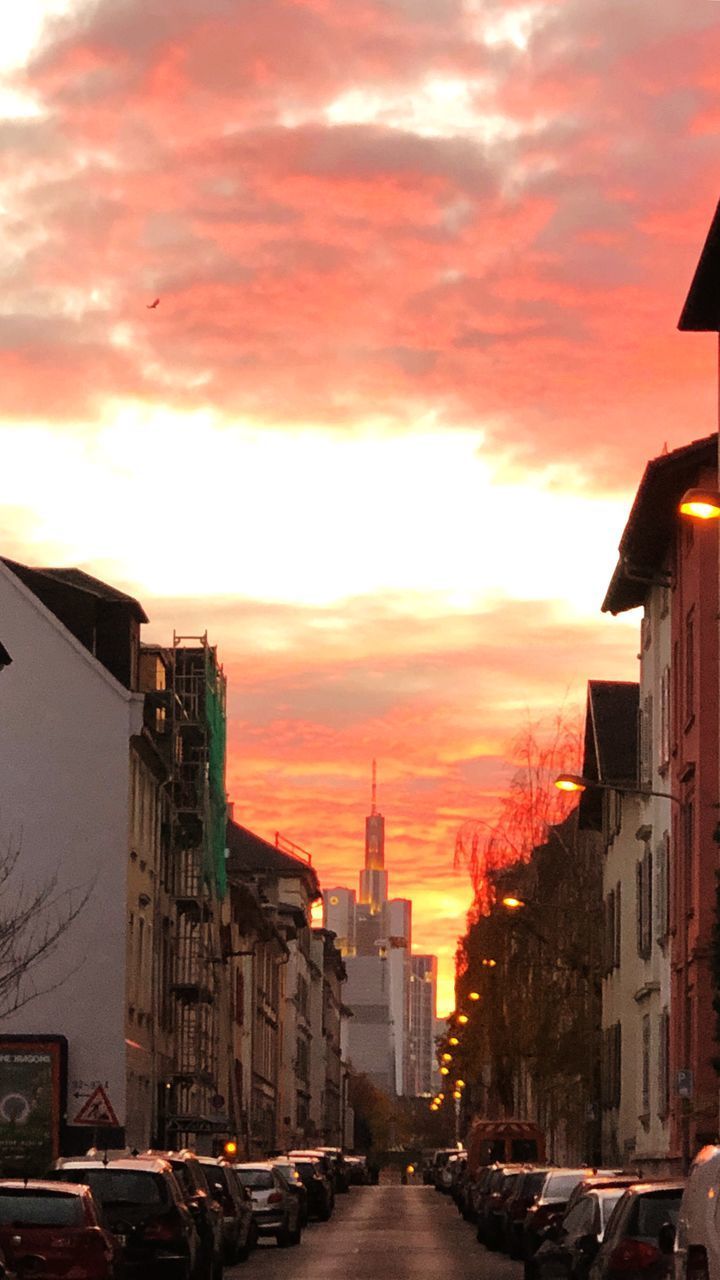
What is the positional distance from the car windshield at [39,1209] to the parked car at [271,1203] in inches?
939

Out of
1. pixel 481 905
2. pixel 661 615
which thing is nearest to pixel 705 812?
pixel 661 615

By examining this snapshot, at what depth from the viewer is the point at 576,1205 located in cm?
2466

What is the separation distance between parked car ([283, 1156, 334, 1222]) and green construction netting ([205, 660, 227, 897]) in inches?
445

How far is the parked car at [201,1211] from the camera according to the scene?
28.9 metres

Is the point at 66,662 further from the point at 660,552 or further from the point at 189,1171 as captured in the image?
the point at 189,1171

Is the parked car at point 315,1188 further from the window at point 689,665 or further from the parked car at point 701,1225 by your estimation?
the parked car at point 701,1225

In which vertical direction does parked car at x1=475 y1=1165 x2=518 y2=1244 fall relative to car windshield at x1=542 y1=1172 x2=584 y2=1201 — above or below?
below

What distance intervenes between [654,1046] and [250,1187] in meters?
8.74

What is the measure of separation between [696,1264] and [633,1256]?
4245mm

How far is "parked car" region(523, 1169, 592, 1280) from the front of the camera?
112 feet

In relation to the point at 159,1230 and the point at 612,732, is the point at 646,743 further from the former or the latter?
the point at 159,1230

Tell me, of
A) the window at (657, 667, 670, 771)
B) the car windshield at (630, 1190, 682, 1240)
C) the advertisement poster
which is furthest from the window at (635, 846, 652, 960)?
the car windshield at (630, 1190, 682, 1240)

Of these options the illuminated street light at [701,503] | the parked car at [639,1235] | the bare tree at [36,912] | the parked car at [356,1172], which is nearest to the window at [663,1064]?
the bare tree at [36,912]

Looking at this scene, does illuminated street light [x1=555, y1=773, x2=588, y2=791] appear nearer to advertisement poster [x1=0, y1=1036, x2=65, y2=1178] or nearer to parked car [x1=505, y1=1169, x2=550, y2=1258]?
parked car [x1=505, y1=1169, x2=550, y2=1258]
